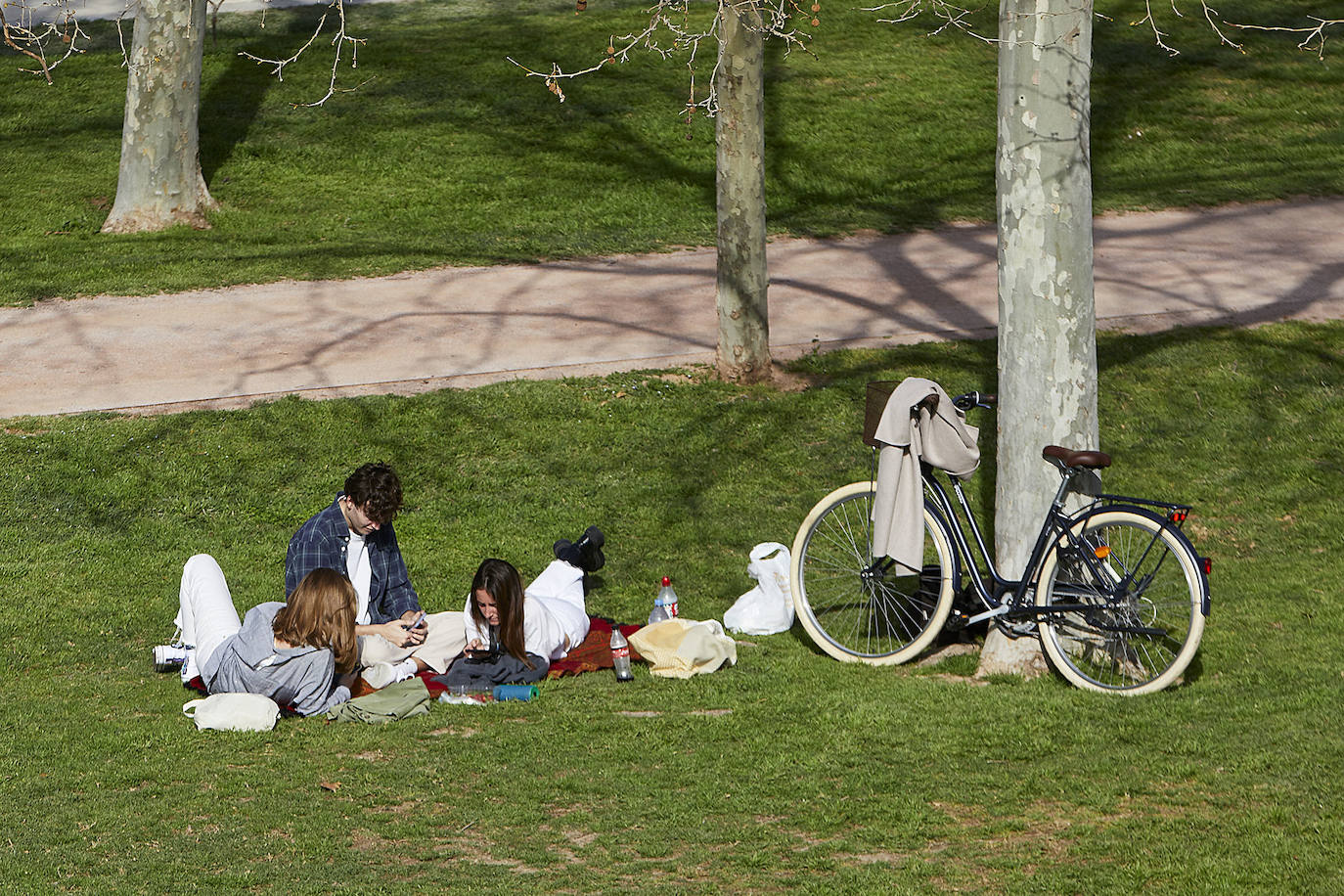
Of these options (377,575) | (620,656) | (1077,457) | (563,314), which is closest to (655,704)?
(620,656)

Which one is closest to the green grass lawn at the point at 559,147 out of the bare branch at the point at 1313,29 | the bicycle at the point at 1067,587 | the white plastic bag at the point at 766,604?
the bare branch at the point at 1313,29

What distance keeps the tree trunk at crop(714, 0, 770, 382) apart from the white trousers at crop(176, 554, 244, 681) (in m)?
4.82

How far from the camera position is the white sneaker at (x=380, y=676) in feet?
22.3

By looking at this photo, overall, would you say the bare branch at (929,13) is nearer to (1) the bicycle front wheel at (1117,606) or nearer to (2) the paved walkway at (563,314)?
(1) the bicycle front wheel at (1117,606)

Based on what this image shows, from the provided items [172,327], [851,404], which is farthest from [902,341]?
[172,327]

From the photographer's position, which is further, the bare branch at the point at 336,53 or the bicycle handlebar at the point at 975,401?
the bare branch at the point at 336,53

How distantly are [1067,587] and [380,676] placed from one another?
3164 millimetres

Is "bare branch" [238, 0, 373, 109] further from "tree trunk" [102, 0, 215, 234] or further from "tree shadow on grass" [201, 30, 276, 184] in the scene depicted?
"tree shadow on grass" [201, 30, 276, 184]

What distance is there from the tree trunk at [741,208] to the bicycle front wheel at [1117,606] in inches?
186

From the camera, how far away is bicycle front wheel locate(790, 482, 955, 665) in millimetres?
6848

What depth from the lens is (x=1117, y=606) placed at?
620 centimetres

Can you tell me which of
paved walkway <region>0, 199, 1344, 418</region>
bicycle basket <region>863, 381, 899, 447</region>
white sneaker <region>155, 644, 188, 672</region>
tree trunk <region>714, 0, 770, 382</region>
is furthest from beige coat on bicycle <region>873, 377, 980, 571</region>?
paved walkway <region>0, 199, 1344, 418</region>

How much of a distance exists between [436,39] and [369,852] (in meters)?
18.9

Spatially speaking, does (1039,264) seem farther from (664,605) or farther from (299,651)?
(299,651)
